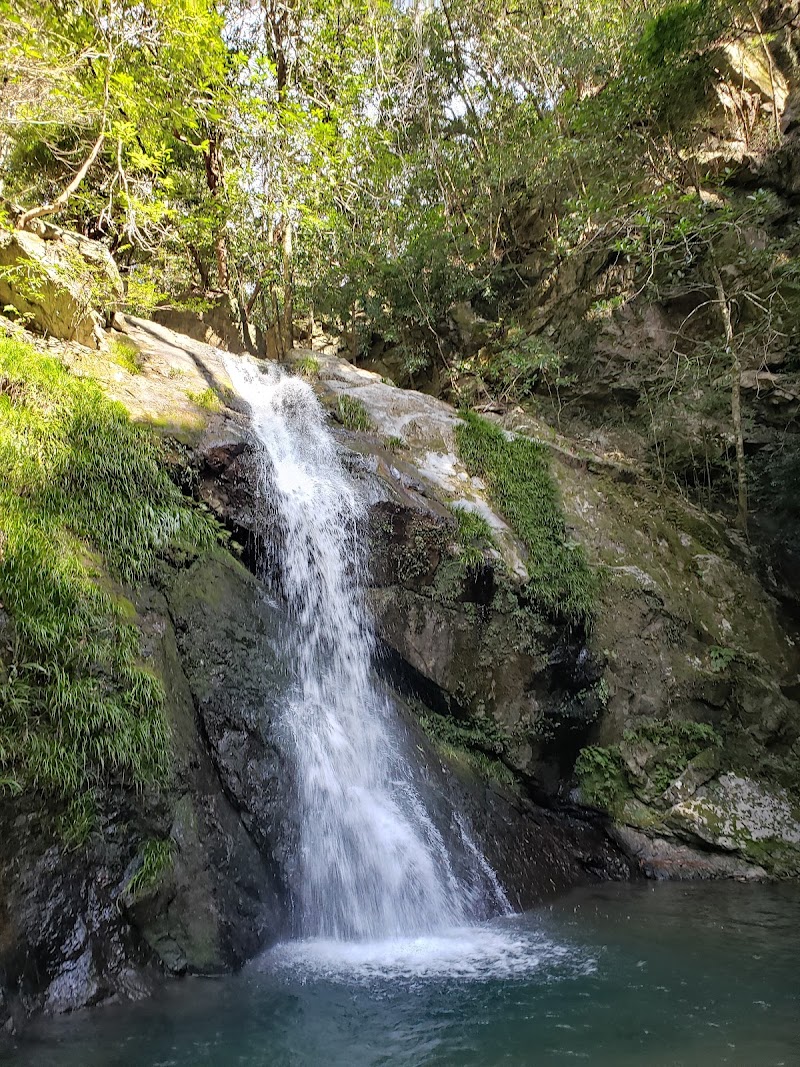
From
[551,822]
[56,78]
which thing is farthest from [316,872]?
[56,78]

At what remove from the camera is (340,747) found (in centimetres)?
571

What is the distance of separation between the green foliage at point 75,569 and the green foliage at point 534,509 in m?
4.06

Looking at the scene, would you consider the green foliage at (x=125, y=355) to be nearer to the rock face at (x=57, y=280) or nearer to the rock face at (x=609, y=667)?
the rock face at (x=57, y=280)

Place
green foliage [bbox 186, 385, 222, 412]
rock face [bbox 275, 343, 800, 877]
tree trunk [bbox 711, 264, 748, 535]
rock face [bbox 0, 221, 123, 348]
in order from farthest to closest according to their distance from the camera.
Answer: tree trunk [bbox 711, 264, 748, 535] < green foliage [bbox 186, 385, 222, 412] < rock face [bbox 0, 221, 123, 348] < rock face [bbox 275, 343, 800, 877]

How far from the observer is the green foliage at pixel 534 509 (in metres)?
7.60

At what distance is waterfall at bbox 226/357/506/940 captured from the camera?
4.93 m

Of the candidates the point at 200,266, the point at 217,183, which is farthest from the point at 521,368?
the point at 200,266

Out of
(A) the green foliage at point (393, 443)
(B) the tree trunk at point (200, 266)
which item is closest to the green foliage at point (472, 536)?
(A) the green foliage at point (393, 443)

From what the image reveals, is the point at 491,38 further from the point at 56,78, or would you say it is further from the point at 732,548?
the point at 732,548

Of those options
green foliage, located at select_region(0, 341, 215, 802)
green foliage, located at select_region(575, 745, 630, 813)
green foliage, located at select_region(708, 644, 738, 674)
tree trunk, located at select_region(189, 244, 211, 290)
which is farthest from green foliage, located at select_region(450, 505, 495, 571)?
tree trunk, located at select_region(189, 244, 211, 290)

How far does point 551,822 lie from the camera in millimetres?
6758

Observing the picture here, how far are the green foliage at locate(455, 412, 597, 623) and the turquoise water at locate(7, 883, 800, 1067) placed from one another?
3.62 m

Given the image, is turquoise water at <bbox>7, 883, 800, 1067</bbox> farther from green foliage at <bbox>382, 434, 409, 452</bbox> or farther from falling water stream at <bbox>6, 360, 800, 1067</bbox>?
green foliage at <bbox>382, 434, 409, 452</bbox>

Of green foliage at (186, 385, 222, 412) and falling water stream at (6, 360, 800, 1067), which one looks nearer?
falling water stream at (6, 360, 800, 1067)
